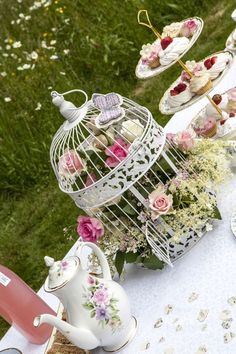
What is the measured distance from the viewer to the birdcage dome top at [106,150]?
→ 1.60 metres

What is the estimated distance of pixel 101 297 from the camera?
1531 millimetres

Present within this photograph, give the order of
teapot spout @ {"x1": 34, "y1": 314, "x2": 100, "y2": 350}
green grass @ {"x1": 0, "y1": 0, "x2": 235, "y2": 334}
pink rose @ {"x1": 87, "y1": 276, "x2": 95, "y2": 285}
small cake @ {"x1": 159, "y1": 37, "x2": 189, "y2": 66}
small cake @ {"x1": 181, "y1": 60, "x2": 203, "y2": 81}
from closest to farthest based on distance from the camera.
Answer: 1. teapot spout @ {"x1": 34, "y1": 314, "x2": 100, "y2": 350}
2. pink rose @ {"x1": 87, "y1": 276, "x2": 95, "y2": 285}
3. small cake @ {"x1": 159, "y1": 37, "x2": 189, "y2": 66}
4. small cake @ {"x1": 181, "y1": 60, "x2": 203, "y2": 81}
5. green grass @ {"x1": 0, "y1": 0, "x2": 235, "y2": 334}

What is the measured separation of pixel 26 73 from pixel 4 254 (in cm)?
130

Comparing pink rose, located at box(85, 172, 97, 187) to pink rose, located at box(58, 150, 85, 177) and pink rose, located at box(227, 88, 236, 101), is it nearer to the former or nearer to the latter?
pink rose, located at box(58, 150, 85, 177)

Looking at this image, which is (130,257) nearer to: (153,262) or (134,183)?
(153,262)

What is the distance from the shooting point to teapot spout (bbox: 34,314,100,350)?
1427 millimetres

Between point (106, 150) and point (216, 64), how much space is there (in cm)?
47

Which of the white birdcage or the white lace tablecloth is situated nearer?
the white lace tablecloth

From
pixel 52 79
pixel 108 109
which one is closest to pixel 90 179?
pixel 108 109

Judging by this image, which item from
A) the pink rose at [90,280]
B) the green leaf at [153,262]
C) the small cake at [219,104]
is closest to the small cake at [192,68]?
the small cake at [219,104]

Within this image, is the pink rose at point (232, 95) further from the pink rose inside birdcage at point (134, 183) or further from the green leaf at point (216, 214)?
the green leaf at point (216, 214)

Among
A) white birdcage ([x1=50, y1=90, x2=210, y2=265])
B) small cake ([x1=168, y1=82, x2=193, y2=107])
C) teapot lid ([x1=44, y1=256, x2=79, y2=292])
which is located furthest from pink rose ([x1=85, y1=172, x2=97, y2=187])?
small cake ([x1=168, y1=82, x2=193, y2=107])

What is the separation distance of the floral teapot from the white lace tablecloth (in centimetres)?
11

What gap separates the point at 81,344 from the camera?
1524 millimetres
